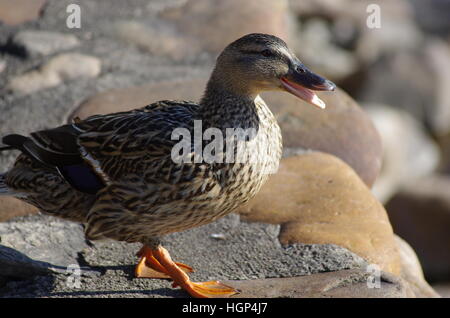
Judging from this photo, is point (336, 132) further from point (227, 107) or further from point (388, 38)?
point (388, 38)

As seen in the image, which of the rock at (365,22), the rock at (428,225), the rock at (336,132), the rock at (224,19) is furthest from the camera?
the rock at (365,22)

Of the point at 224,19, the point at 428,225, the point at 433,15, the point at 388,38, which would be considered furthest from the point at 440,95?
the point at 224,19

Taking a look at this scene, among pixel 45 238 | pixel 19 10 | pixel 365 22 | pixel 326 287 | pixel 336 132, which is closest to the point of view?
pixel 326 287

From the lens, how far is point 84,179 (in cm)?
337

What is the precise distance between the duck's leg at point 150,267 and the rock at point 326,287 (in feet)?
0.91

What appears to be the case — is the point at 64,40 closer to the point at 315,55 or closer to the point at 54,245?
the point at 54,245

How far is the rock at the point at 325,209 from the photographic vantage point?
339 cm

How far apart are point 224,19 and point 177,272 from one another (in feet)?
8.43

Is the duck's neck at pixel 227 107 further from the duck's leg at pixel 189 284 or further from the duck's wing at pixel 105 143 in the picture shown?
the duck's leg at pixel 189 284

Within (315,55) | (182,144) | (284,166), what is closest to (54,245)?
(182,144)

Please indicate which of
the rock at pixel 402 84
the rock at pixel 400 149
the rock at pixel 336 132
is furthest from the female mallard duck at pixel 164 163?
the rock at pixel 402 84

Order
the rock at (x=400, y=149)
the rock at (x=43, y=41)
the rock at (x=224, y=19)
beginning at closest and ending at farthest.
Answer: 1. the rock at (x=43, y=41)
2. the rock at (x=224, y=19)
3. the rock at (x=400, y=149)

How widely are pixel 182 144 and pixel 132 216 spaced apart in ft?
1.30

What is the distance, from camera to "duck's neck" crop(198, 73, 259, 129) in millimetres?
3334
